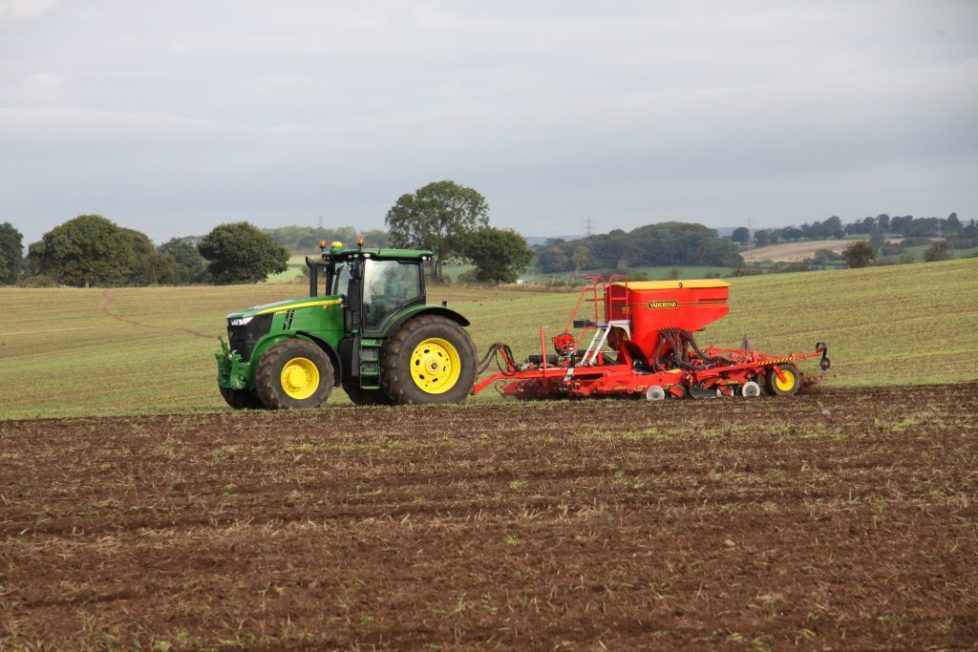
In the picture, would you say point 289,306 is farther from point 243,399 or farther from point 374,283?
point 243,399

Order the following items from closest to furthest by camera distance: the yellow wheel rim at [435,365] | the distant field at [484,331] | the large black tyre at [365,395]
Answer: the yellow wheel rim at [435,365] → the large black tyre at [365,395] → the distant field at [484,331]

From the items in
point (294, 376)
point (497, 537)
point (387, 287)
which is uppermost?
point (387, 287)

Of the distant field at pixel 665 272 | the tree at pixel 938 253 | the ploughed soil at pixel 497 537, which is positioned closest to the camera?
the ploughed soil at pixel 497 537

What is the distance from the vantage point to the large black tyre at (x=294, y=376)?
1404cm

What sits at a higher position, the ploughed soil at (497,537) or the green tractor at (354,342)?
the green tractor at (354,342)

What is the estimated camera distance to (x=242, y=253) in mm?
74438

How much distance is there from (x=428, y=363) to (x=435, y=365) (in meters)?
0.11

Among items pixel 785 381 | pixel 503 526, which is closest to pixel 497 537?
pixel 503 526

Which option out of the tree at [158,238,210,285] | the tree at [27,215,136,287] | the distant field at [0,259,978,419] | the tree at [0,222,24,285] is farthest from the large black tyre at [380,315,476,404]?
the tree at [0,222,24,285]

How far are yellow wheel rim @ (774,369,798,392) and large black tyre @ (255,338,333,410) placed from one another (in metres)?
6.20

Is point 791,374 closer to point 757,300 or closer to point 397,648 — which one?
point 397,648

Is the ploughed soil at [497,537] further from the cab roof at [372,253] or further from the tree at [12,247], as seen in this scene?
the tree at [12,247]

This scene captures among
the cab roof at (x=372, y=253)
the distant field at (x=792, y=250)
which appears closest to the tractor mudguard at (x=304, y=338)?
the cab roof at (x=372, y=253)

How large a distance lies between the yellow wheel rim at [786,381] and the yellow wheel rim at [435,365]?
4473 mm
